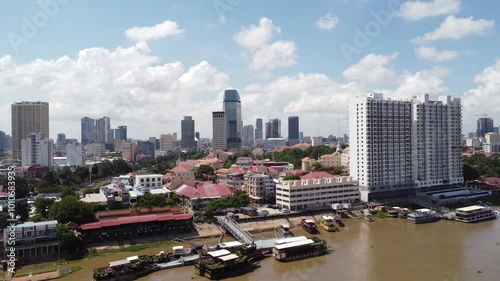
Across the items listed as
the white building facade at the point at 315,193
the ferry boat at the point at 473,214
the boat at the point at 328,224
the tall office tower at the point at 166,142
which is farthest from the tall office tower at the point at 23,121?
the ferry boat at the point at 473,214

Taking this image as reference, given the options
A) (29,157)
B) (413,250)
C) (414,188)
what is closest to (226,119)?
(29,157)

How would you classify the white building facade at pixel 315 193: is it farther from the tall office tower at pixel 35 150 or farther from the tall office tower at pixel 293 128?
the tall office tower at pixel 293 128

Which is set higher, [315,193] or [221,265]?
[315,193]

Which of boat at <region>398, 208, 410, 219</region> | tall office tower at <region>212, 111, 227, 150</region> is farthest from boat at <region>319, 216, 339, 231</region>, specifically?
tall office tower at <region>212, 111, 227, 150</region>

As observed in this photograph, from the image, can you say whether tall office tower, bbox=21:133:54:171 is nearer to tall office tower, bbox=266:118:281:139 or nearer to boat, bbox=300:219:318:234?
boat, bbox=300:219:318:234

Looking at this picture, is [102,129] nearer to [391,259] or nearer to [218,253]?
[218,253]

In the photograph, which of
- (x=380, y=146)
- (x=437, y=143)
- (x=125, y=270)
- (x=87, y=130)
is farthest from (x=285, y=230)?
(x=87, y=130)
